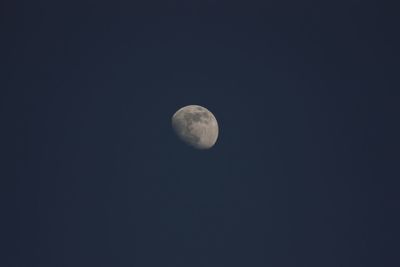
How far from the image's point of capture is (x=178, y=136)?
107 feet

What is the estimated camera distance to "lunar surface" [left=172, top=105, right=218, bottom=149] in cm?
3256

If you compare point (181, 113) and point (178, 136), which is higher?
point (181, 113)

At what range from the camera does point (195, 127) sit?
32.7m

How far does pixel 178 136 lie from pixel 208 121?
321cm

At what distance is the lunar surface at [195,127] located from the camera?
3256 centimetres

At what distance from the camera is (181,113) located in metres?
33.9

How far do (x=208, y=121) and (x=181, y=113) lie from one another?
2.59m

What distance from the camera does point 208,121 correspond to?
33.8 meters

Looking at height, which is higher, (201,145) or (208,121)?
(208,121)

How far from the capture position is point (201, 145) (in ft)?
108

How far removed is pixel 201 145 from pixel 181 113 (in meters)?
3.56

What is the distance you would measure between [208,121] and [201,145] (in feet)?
7.85
